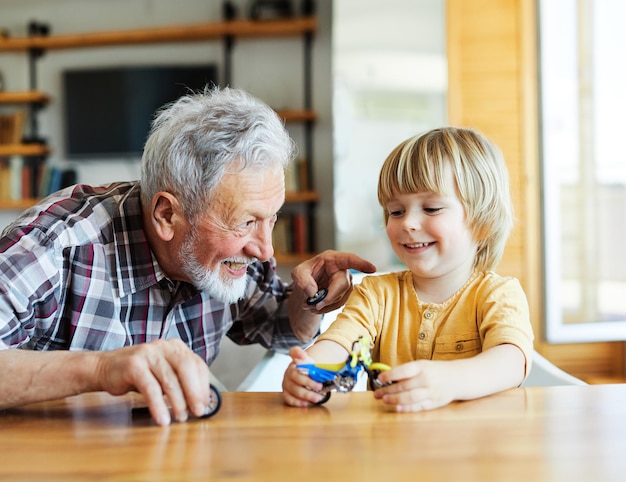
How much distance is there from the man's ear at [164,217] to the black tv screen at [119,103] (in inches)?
141

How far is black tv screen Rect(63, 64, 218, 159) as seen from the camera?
192 inches

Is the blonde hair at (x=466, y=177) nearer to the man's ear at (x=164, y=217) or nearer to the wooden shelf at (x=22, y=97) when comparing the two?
the man's ear at (x=164, y=217)

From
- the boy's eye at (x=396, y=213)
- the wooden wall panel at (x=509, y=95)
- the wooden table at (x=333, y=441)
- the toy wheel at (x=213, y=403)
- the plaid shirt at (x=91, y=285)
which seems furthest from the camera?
the wooden wall panel at (x=509, y=95)

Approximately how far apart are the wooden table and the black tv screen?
4.12 m

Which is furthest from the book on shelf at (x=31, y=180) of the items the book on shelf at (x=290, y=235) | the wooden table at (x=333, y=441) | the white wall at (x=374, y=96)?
Answer: the wooden table at (x=333, y=441)

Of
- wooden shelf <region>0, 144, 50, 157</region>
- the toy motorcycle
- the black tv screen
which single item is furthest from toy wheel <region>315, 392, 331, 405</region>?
wooden shelf <region>0, 144, 50, 157</region>

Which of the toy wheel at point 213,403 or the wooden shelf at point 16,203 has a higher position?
the wooden shelf at point 16,203

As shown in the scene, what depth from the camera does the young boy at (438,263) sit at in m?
1.22

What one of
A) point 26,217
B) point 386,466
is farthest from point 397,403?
point 26,217

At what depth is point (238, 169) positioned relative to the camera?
134 cm

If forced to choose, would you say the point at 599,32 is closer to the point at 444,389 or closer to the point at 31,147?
the point at 444,389

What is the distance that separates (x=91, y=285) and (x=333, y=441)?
2.46 feet

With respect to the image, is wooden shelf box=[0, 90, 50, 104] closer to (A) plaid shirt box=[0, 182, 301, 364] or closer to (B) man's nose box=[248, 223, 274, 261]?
(A) plaid shirt box=[0, 182, 301, 364]

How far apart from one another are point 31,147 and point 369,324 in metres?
4.34
